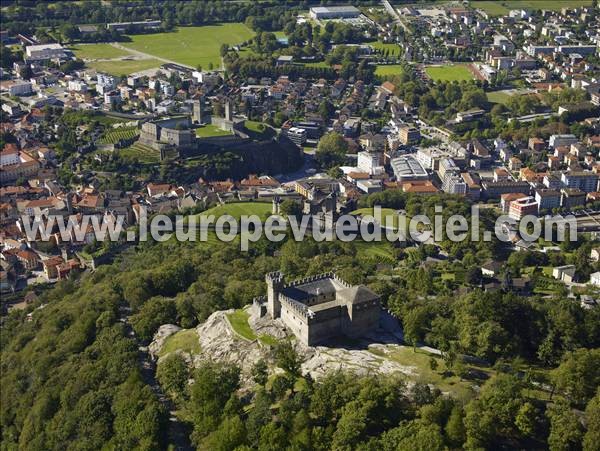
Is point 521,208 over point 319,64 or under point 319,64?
under

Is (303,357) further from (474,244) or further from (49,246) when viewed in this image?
(49,246)

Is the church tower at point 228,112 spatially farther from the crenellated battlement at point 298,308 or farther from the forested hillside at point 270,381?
the crenellated battlement at point 298,308

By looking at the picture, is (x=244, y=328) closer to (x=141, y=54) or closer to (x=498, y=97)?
(x=498, y=97)

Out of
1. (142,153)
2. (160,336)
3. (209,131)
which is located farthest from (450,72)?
(160,336)

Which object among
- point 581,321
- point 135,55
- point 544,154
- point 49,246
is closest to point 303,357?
point 581,321

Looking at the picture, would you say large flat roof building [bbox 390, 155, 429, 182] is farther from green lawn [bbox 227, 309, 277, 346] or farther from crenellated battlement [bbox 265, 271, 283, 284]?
crenellated battlement [bbox 265, 271, 283, 284]
